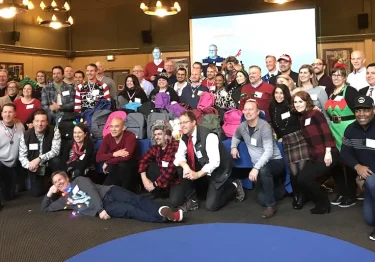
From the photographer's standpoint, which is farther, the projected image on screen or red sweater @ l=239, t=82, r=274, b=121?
the projected image on screen

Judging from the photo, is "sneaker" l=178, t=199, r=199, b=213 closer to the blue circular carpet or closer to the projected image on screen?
the blue circular carpet

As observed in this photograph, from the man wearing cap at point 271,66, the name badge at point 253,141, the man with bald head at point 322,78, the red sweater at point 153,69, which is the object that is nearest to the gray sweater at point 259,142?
the name badge at point 253,141

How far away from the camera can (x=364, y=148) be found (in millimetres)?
3727

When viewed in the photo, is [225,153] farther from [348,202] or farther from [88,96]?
[88,96]

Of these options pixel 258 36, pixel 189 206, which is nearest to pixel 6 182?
pixel 189 206

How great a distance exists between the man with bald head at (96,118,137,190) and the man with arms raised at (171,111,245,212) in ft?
2.23

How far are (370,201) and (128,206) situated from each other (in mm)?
2286

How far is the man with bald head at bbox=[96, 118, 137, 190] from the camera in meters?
4.73

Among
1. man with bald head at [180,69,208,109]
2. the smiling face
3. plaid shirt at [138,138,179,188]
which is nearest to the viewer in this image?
the smiling face

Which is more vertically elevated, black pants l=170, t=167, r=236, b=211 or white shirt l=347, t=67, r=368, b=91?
white shirt l=347, t=67, r=368, b=91

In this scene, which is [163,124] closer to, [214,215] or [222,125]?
[222,125]

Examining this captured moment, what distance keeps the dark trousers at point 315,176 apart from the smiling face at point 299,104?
554 mm

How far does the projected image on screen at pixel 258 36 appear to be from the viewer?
8602 millimetres

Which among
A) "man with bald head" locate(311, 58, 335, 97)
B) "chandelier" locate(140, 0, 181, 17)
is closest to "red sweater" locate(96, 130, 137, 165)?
"man with bald head" locate(311, 58, 335, 97)
